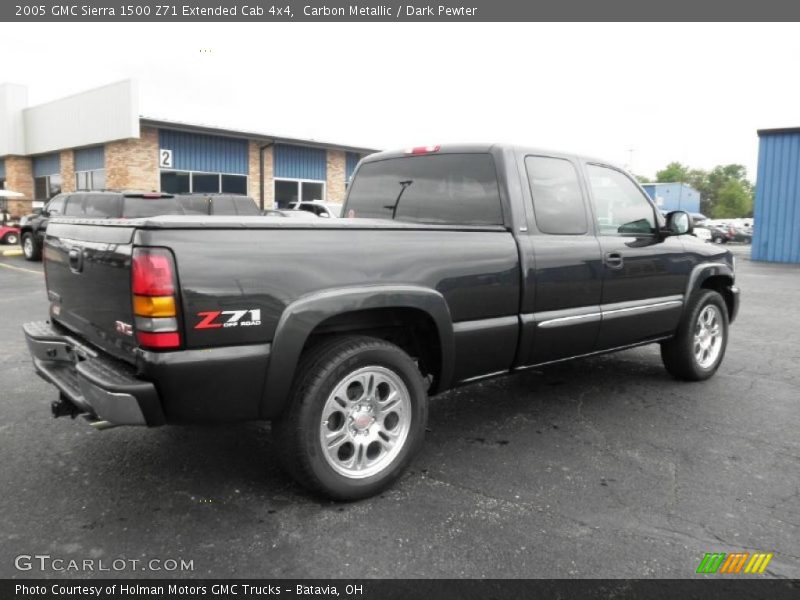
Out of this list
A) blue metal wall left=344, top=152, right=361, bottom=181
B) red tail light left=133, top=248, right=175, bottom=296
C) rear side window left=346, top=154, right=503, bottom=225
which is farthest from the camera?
blue metal wall left=344, top=152, right=361, bottom=181

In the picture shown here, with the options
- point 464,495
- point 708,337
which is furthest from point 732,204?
point 464,495

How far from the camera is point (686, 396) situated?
4.91 meters

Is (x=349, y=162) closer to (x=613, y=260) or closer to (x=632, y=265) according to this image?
(x=632, y=265)

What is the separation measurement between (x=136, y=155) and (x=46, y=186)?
942 cm

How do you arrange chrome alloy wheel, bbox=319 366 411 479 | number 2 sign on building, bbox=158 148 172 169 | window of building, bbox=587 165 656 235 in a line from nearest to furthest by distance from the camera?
chrome alloy wheel, bbox=319 366 411 479 → window of building, bbox=587 165 656 235 → number 2 sign on building, bbox=158 148 172 169

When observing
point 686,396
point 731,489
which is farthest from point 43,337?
point 686,396

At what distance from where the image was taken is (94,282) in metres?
3.01

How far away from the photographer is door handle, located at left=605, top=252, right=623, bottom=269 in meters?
4.34

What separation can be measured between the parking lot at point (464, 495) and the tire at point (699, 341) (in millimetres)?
333

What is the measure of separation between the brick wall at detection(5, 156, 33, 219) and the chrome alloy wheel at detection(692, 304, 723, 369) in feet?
97.9

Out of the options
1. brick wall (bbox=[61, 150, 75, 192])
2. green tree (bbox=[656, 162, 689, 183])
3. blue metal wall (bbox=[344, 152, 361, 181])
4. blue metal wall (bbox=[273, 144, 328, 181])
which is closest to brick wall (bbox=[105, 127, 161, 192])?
brick wall (bbox=[61, 150, 75, 192])

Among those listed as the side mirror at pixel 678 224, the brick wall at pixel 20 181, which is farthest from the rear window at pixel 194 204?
the brick wall at pixel 20 181

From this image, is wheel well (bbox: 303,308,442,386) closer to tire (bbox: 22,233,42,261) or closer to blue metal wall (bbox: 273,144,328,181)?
tire (bbox: 22,233,42,261)
